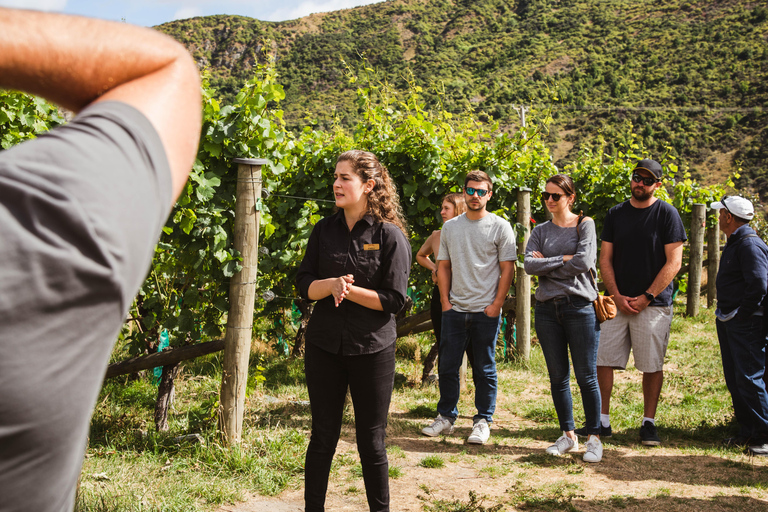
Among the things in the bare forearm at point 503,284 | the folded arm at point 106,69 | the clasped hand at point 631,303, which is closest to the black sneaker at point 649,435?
the clasped hand at point 631,303

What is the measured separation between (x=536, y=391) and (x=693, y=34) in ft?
133

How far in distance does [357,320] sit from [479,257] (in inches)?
84.6

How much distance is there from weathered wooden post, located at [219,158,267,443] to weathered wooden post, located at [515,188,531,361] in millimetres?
3642

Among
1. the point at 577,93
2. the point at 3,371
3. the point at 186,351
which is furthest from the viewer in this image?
the point at 577,93

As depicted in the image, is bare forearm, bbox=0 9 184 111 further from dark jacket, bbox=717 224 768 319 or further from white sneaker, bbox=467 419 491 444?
dark jacket, bbox=717 224 768 319

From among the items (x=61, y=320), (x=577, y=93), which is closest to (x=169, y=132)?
(x=61, y=320)

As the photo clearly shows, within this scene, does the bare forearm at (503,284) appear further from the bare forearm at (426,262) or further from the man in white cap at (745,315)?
the man in white cap at (745,315)

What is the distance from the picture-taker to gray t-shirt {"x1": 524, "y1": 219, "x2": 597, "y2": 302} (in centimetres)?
462

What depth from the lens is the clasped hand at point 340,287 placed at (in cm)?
312

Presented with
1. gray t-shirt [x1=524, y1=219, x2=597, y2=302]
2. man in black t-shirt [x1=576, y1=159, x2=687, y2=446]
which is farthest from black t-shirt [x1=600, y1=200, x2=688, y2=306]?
gray t-shirt [x1=524, y1=219, x2=597, y2=302]

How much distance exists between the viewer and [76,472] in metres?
0.66

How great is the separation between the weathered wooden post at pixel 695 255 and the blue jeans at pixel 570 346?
7.03 meters

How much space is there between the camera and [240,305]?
4.29 metres

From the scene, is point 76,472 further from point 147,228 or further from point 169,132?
point 169,132
